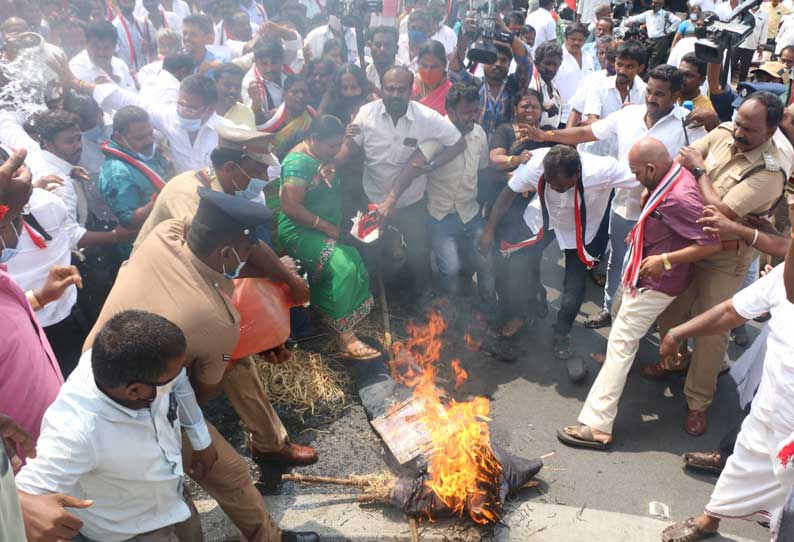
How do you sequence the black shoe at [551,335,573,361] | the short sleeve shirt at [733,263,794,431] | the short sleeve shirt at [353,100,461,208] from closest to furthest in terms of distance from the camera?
the short sleeve shirt at [733,263,794,431], the black shoe at [551,335,573,361], the short sleeve shirt at [353,100,461,208]

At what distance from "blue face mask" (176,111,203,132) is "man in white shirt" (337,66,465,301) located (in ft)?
4.37

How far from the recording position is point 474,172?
20.8ft

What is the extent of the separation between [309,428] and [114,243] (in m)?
2.25

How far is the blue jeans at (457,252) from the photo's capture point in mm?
6309

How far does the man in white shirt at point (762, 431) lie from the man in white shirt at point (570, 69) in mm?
5187

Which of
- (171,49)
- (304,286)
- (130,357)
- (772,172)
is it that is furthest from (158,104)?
(772,172)

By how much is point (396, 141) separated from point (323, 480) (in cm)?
326

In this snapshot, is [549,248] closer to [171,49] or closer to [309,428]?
[309,428]

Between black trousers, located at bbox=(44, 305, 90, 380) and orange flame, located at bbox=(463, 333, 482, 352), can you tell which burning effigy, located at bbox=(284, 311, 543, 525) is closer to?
orange flame, located at bbox=(463, 333, 482, 352)

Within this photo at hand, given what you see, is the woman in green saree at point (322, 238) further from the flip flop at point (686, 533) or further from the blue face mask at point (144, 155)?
the flip flop at point (686, 533)

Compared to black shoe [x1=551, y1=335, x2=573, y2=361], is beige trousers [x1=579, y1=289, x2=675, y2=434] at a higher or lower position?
higher

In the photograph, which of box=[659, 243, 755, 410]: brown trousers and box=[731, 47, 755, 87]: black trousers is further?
box=[731, 47, 755, 87]: black trousers

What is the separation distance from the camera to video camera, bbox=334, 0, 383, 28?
802cm

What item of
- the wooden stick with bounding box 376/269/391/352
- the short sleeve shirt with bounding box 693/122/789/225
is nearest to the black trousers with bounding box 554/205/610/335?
the short sleeve shirt with bounding box 693/122/789/225
